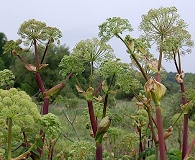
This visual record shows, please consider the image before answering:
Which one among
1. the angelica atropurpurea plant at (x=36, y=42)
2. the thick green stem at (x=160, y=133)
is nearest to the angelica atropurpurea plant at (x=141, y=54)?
the thick green stem at (x=160, y=133)

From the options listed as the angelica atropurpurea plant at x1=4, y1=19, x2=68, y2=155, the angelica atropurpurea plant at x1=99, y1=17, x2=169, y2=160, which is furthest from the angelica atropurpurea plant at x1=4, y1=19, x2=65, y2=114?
the angelica atropurpurea plant at x1=99, y1=17, x2=169, y2=160

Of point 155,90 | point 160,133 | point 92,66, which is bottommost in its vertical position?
point 160,133

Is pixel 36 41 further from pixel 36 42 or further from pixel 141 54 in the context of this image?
pixel 141 54

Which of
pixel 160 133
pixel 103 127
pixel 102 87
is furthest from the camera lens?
pixel 102 87

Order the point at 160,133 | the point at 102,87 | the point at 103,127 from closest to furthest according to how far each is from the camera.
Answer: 1. the point at 160,133
2. the point at 103,127
3. the point at 102,87

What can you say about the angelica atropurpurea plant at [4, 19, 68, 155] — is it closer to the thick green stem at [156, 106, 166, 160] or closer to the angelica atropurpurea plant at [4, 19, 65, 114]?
the angelica atropurpurea plant at [4, 19, 65, 114]

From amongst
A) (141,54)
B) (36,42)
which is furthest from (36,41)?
(141,54)

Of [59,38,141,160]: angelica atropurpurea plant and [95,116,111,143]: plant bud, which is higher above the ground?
[59,38,141,160]: angelica atropurpurea plant

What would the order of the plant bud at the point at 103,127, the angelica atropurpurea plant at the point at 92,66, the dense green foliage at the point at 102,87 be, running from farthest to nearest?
1. the angelica atropurpurea plant at the point at 92,66
2. the plant bud at the point at 103,127
3. the dense green foliage at the point at 102,87

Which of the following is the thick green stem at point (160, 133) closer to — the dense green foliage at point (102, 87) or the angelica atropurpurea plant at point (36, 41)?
the dense green foliage at point (102, 87)

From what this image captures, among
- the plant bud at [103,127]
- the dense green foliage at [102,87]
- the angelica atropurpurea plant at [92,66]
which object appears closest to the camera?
the dense green foliage at [102,87]

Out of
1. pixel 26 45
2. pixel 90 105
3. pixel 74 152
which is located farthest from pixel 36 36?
pixel 74 152

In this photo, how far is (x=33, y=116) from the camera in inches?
61.1

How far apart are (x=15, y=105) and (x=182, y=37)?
32.9 inches
